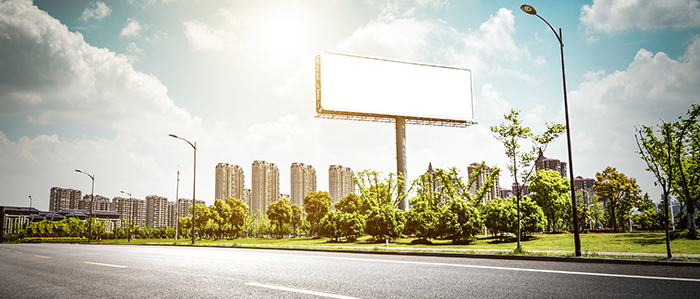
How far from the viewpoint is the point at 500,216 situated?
92.5 feet

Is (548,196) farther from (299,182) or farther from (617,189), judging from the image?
(299,182)

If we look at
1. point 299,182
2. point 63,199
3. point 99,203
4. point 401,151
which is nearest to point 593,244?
point 401,151

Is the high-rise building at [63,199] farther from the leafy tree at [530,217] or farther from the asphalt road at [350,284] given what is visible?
the asphalt road at [350,284]

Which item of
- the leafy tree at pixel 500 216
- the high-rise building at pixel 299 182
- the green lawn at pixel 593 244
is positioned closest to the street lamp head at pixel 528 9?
the green lawn at pixel 593 244

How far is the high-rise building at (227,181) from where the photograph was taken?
10288 cm

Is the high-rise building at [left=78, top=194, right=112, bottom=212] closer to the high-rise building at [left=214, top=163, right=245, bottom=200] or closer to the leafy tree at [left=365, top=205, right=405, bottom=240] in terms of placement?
the high-rise building at [left=214, top=163, right=245, bottom=200]

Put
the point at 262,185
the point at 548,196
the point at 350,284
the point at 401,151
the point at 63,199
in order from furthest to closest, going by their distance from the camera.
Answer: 1. the point at 63,199
2. the point at 262,185
3. the point at 401,151
4. the point at 548,196
5. the point at 350,284

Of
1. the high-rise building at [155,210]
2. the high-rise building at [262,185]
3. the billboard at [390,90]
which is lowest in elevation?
the high-rise building at [155,210]

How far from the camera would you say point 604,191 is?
43.1 metres

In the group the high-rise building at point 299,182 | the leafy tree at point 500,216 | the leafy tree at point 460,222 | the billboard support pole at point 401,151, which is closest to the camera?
the leafy tree at point 460,222

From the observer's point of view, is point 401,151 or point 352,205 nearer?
point 401,151

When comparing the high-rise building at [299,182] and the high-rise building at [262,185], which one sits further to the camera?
the high-rise building at [262,185]

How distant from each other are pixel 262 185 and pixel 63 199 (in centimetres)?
9351

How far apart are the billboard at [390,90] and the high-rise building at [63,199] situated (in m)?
149
